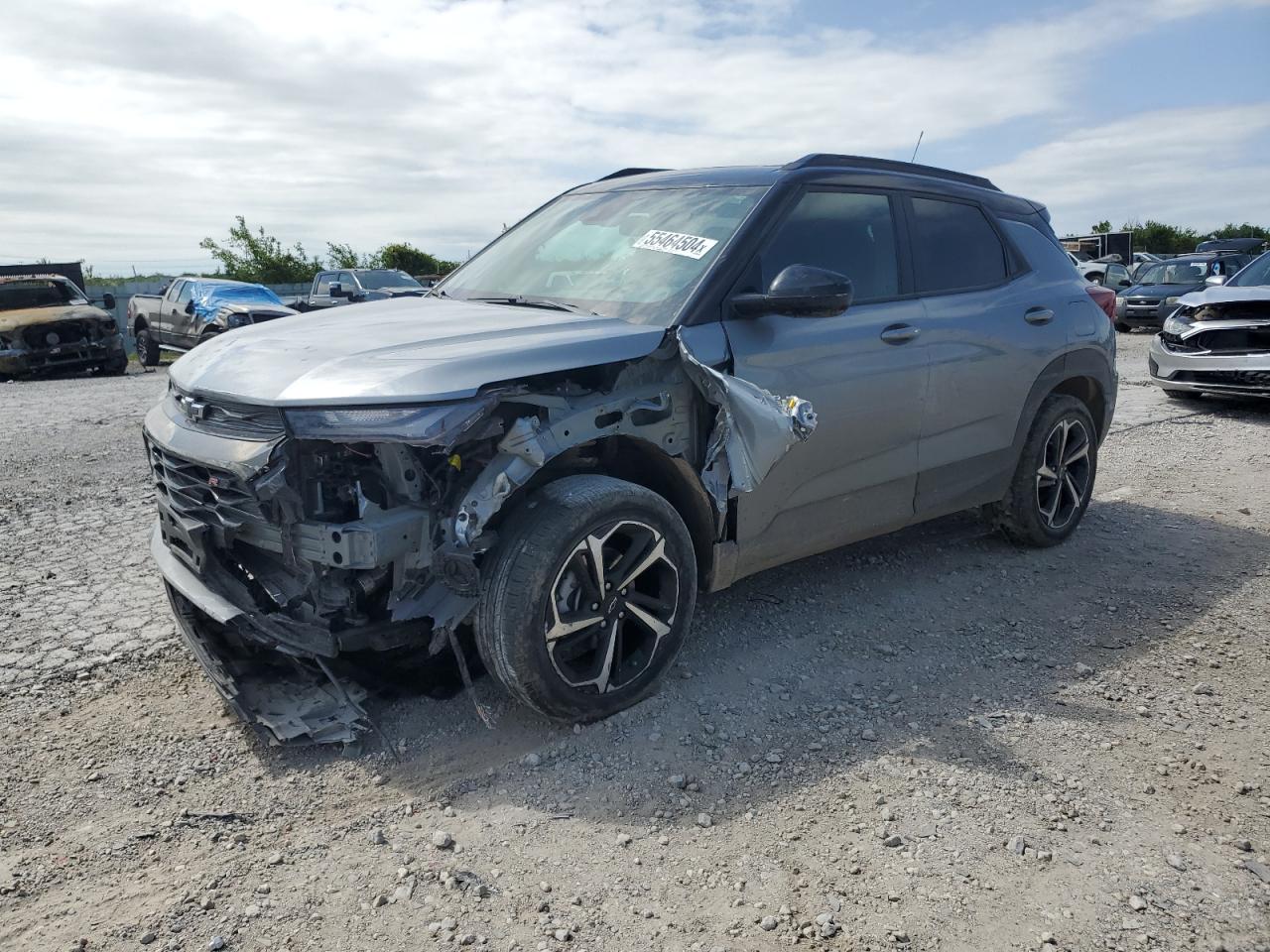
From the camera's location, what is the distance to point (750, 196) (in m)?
3.94

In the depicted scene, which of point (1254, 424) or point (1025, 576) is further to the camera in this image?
point (1254, 424)

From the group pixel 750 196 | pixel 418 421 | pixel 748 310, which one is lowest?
pixel 418 421

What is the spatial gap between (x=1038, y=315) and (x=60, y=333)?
1426cm

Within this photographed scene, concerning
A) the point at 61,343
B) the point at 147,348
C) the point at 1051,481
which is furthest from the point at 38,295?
the point at 1051,481

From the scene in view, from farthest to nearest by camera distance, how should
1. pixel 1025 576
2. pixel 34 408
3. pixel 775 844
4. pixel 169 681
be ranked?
pixel 34 408 → pixel 1025 576 → pixel 169 681 → pixel 775 844

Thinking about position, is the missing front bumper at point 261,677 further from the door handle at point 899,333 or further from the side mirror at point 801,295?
the door handle at point 899,333

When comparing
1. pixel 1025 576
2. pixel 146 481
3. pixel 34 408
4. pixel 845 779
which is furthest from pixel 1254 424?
pixel 34 408

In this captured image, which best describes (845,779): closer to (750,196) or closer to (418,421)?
(418,421)

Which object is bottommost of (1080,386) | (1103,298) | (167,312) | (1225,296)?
(167,312)

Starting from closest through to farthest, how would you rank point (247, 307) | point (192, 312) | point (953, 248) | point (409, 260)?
point (953, 248) < point (247, 307) < point (192, 312) < point (409, 260)

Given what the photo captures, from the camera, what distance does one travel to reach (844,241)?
414cm

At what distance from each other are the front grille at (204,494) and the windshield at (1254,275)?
1055cm

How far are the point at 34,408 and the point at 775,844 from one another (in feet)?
34.1

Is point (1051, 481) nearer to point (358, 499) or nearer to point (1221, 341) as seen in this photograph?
point (358, 499)
